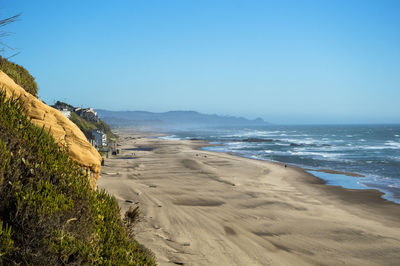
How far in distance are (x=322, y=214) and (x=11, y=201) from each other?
48.8 feet

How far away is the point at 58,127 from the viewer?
21.8 feet

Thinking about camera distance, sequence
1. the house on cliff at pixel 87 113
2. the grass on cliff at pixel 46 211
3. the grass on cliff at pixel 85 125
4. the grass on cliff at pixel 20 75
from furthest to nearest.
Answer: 1. the house on cliff at pixel 87 113
2. the grass on cliff at pixel 85 125
3. the grass on cliff at pixel 20 75
4. the grass on cliff at pixel 46 211

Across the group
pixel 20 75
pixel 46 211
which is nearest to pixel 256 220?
pixel 46 211

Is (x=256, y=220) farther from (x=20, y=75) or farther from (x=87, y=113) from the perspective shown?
(x=87, y=113)

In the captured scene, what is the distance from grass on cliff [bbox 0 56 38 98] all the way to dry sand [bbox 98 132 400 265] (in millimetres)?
6155

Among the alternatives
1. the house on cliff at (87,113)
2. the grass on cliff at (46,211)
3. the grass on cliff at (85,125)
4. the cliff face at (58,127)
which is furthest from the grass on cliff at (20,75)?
the house on cliff at (87,113)

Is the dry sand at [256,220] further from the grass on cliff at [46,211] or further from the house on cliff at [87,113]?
the house on cliff at [87,113]

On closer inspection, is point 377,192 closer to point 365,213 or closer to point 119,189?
point 365,213

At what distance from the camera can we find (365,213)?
15.8 metres

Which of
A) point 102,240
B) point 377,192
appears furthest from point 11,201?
point 377,192

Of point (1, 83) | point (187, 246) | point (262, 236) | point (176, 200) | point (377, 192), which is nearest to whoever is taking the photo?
point (1, 83)

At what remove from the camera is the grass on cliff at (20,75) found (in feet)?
26.7

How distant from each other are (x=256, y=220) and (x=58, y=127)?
10104mm

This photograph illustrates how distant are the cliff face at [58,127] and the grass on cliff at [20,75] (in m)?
1.74
